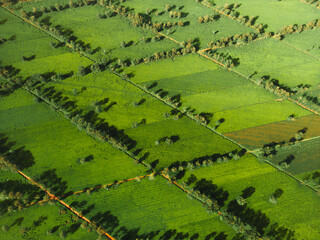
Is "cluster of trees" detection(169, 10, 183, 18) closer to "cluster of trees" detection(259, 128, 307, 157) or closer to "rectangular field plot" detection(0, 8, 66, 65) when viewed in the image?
"rectangular field plot" detection(0, 8, 66, 65)

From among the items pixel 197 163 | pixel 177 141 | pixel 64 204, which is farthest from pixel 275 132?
pixel 64 204

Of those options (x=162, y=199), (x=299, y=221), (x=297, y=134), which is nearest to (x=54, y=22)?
(x=162, y=199)

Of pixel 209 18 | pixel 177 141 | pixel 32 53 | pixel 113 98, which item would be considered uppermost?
pixel 209 18

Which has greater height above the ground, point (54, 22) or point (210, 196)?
point (54, 22)

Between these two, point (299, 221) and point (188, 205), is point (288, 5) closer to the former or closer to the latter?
point (299, 221)

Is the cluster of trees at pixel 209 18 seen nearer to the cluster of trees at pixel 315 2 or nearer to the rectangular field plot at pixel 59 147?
the cluster of trees at pixel 315 2

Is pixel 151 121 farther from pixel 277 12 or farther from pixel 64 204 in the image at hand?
pixel 277 12
